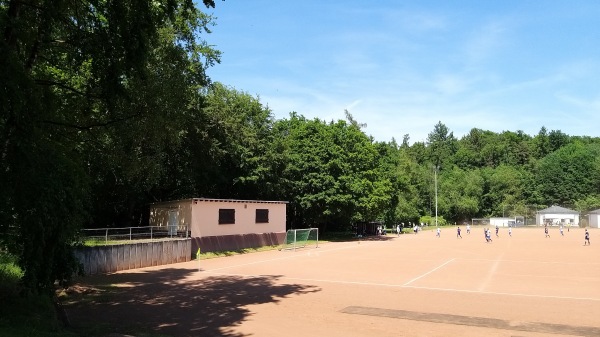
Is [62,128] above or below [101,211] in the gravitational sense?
above

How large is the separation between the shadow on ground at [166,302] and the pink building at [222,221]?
8803 millimetres

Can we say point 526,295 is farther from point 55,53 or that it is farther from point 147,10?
point 55,53

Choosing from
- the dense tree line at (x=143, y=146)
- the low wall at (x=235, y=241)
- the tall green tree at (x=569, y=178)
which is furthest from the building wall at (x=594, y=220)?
the low wall at (x=235, y=241)

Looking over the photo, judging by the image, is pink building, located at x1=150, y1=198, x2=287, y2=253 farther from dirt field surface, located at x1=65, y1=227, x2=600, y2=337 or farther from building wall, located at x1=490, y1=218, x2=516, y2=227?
building wall, located at x1=490, y1=218, x2=516, y2=227

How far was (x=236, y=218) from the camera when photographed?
35.7 m

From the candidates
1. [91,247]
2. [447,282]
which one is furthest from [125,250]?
[447,282]

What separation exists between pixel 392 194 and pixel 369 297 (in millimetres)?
44548

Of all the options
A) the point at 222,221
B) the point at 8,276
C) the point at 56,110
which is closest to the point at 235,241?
the point at 222,221

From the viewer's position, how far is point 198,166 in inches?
1503

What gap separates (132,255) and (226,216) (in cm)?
1024

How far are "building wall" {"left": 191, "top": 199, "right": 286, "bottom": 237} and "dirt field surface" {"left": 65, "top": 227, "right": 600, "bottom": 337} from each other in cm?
538

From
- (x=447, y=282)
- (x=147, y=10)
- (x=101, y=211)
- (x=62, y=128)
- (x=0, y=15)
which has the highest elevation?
(x=147, y=10)

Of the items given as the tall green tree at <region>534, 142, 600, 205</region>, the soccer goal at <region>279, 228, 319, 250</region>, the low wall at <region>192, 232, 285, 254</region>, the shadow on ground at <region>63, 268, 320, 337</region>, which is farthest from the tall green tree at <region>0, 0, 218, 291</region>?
the tall green tree at <region>534, 142, 600, 205</region>

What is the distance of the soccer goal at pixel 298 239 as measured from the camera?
131ft
